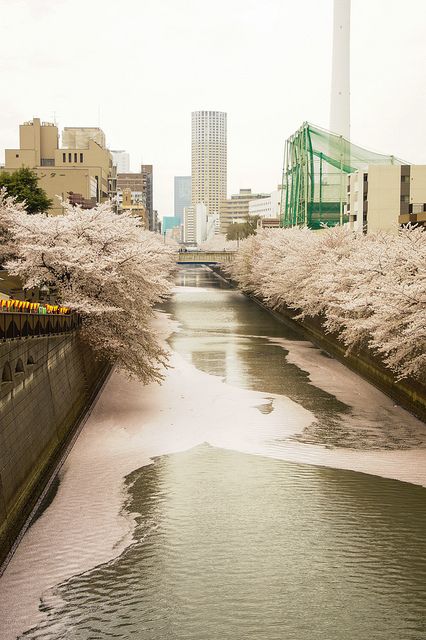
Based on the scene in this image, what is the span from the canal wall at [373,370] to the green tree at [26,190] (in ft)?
80.6

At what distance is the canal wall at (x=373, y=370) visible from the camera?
3248 cm

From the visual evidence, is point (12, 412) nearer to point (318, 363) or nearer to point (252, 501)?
point (252, 501)

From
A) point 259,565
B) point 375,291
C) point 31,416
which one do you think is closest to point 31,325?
point 31,416

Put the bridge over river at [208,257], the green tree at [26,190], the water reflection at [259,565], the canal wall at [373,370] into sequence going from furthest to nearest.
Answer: the bridge over river at [208,257] < the green tree at [26,190] < the canal wall at [373,370] < the water reflection at [259,565]

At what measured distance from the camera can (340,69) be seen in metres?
167

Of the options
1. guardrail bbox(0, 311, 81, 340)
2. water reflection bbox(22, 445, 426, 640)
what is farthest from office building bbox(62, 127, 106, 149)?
water reflection bbox(22, 445, 426, 640)

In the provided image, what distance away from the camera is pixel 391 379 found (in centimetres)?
3606

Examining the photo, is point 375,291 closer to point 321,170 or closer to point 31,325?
point 31,325

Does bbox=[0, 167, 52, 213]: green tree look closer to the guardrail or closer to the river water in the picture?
the river water

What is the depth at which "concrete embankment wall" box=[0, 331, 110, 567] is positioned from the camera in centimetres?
1878

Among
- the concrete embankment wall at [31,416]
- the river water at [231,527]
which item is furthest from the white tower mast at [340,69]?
the concrete embankment wall at [31,416]

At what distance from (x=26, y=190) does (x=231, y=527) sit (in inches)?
2035

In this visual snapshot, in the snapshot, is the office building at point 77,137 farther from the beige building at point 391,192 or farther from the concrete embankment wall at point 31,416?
the concrete embankment wall at point 31,416

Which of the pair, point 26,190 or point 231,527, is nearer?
point 231,527
